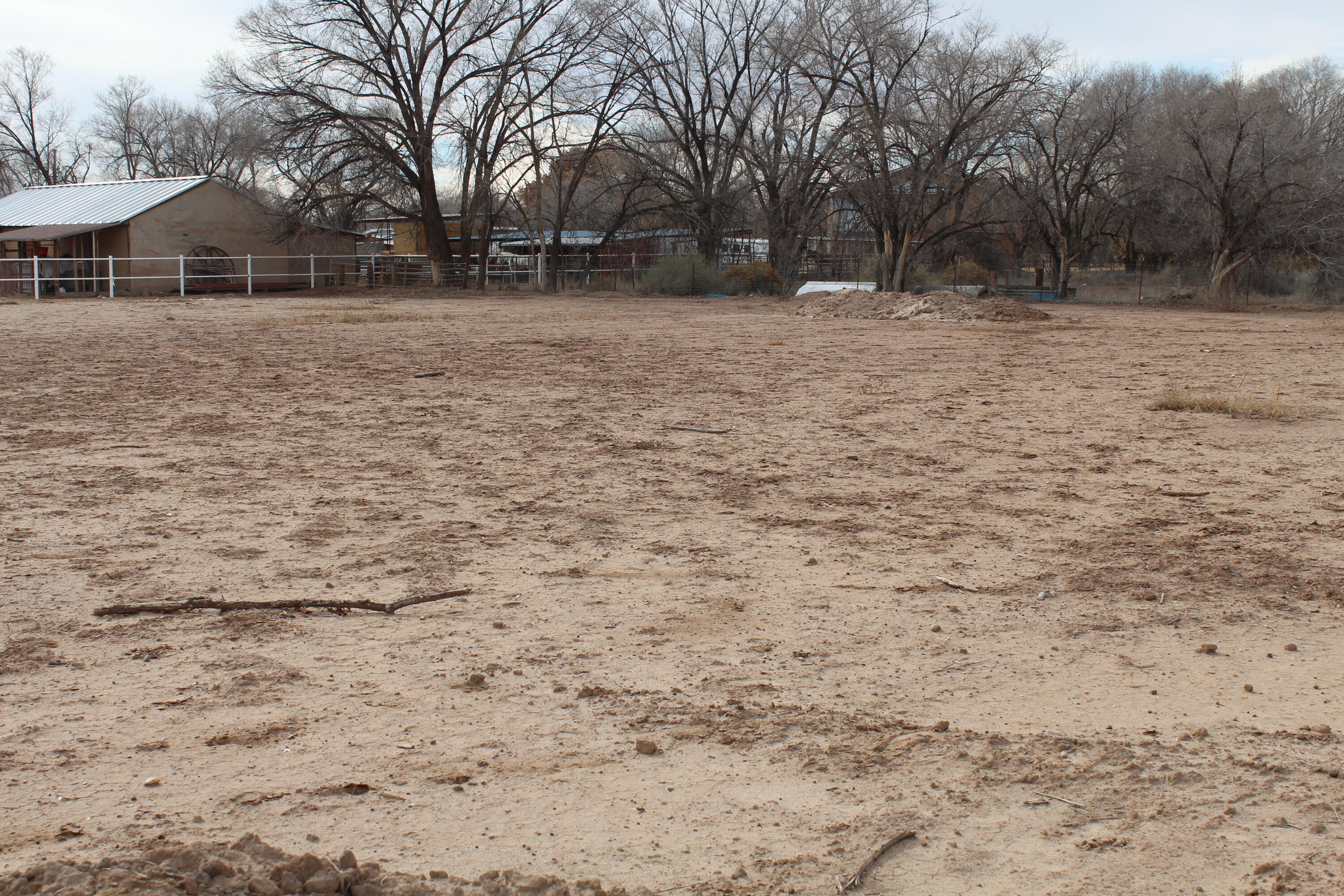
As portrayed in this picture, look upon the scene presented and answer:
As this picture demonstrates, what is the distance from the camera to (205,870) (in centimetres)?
247

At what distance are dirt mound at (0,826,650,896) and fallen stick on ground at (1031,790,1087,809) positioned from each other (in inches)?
50.7

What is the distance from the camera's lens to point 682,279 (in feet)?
140

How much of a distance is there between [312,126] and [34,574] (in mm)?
36720

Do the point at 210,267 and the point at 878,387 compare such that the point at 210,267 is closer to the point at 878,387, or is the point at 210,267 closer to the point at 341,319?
the point at 341,319

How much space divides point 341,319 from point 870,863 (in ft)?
72.6

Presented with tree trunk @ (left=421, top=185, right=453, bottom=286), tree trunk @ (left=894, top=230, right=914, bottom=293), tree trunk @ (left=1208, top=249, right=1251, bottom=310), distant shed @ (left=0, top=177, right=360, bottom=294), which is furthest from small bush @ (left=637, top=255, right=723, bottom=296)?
tree trunk @ (left=1208, top=249, right=1251, bottom=310)

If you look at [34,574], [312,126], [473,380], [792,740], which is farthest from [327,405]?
[312,126]

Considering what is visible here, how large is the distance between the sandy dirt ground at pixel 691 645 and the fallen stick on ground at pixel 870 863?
2 cm

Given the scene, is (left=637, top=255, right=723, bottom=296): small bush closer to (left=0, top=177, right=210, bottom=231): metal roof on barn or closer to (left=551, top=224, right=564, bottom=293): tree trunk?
(left=551, top=224, right=564, bottom=293): tree trunk

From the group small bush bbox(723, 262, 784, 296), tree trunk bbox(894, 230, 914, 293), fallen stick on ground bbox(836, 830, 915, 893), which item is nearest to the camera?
fallen stick on ground bbox(836, 830, 915, 893)

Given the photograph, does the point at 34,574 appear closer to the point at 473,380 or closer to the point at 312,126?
the point at 473,380

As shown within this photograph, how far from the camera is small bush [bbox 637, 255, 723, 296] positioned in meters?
42.6

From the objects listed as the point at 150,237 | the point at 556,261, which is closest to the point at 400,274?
the point at 556,261

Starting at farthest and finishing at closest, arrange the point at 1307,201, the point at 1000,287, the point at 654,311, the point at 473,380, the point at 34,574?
the point at 1000,287
the point at 1307,201
the point at 654,311
the point at 473,380
the point at 34,574
